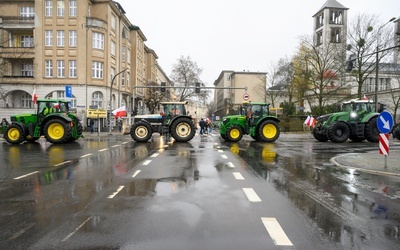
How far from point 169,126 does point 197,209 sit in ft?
49.4

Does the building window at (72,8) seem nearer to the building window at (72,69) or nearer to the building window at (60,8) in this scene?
the building window at (60,8)

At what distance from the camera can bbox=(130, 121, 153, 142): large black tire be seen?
65.8 ft

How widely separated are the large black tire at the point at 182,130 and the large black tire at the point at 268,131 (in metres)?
4.24

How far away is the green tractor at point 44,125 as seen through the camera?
18.5 m

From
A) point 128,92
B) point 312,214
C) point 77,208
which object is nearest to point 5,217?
point 77,208

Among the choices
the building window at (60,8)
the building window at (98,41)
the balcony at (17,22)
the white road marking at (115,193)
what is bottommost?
the white road marking at (115,193)

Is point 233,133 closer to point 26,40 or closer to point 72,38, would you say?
point 72,38

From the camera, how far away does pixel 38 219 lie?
15.6ft

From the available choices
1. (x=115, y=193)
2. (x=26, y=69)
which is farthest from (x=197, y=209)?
(x=26, y=69)

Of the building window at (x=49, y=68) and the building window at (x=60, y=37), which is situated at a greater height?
the building window at (x=60, y=37)

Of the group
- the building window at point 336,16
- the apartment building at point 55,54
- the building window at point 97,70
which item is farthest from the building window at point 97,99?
the building window at point 336,16

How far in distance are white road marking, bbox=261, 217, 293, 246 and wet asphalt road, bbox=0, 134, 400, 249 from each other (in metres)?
0.01

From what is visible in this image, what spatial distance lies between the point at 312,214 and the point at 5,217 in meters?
4.63

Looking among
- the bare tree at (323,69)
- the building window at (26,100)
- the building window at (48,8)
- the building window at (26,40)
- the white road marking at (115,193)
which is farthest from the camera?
the building window at (26,40)
